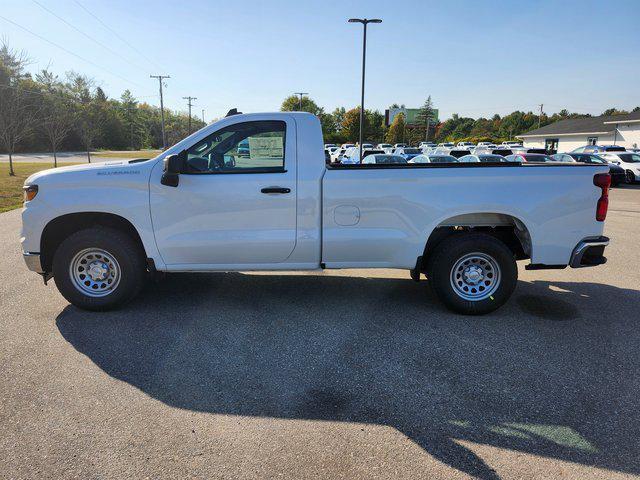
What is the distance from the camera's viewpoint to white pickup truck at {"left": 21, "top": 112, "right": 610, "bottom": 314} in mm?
4719

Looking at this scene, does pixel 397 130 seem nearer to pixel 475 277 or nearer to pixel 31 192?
pixel 475 277

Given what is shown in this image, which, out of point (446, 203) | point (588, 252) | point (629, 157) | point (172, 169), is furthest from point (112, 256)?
point (629, 157)

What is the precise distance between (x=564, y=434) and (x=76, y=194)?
478cm

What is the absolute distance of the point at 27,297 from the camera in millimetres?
5586

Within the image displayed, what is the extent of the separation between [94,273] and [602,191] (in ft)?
17.8

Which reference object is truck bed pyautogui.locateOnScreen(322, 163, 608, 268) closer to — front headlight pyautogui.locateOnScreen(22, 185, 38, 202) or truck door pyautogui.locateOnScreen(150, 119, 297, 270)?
truck door pyautogui.locateOnScreen(150, 119, 297, 270)

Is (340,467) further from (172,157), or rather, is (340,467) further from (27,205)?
(27,205)

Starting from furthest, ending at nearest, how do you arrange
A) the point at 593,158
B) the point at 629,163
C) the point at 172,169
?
the point at 629,163 → the point at 593,158 → the point at 172,169

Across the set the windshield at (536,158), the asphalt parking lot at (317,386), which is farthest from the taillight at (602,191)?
the windshield at (536,158)

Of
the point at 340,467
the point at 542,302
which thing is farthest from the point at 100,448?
the point at 542,302

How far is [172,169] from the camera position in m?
4.52

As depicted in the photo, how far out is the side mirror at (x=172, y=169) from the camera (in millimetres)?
4504

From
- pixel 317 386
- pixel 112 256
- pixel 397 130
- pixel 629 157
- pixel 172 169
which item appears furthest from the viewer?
pixel 397 130

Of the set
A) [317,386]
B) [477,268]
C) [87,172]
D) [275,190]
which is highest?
[87,172]
